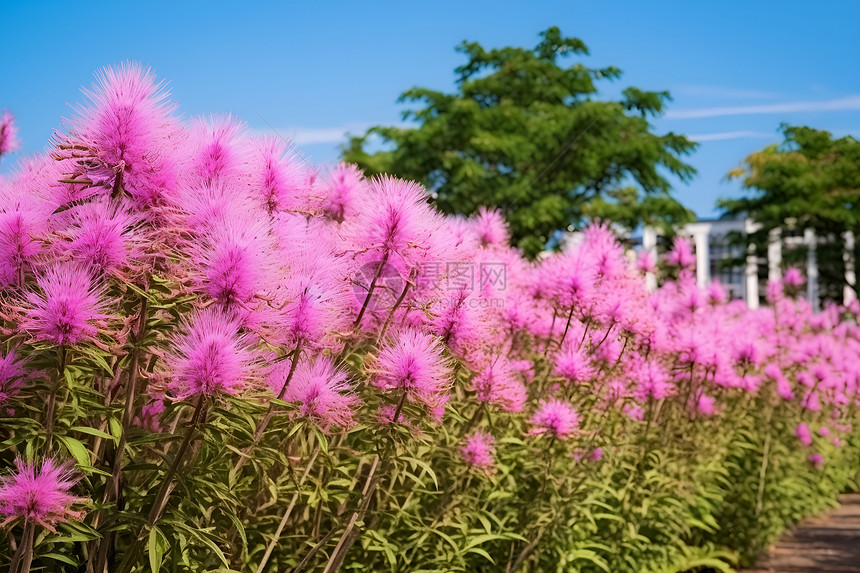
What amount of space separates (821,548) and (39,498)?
8360 millimetres

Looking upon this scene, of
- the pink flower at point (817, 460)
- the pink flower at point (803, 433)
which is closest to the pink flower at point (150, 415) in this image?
the pink flower at point (803, 433)

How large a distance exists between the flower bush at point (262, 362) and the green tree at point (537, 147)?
18599 millimetres

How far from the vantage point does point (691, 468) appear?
5.99 m

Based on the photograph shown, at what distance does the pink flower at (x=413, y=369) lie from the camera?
2.65 meters

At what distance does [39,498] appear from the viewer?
7.41ft

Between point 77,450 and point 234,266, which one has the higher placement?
point 234,266

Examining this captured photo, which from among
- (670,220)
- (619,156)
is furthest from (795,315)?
(670,220)

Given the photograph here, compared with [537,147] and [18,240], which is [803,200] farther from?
[18,240]

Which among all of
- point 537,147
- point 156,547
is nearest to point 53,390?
point 156,547

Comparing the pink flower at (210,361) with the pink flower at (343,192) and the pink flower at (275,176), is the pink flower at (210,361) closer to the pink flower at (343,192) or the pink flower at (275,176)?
the pink flower at (275,176)

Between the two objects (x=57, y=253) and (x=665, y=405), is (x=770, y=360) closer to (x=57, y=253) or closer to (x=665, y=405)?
(x=665, y=405)

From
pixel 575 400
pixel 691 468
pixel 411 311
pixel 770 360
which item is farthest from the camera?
pixel 770 360

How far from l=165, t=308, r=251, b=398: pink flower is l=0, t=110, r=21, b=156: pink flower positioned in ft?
10.2

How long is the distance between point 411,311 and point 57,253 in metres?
1.21
